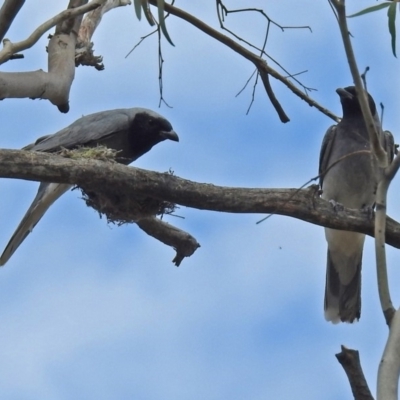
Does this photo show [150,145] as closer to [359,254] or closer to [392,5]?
[359,254]

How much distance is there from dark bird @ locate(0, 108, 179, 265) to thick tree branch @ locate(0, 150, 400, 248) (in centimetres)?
196

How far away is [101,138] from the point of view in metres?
Result: 7.16

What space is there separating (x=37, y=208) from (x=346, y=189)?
2474 millimetres

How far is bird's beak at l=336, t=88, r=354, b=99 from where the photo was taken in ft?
25.5

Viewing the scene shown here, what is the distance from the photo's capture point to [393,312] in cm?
290

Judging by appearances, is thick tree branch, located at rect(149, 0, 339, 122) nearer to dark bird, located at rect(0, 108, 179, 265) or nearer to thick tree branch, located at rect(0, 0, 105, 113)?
thick tree branch, located at rect(0, 0, 105, 113)

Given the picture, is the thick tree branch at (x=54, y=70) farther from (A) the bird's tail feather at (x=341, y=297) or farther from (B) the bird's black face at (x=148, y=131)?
(A) the bird's tail feather at (x=341, y=297)

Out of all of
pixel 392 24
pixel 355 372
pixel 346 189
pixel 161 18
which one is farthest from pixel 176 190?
pixel 346 189

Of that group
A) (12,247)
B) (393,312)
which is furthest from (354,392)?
(12,247)

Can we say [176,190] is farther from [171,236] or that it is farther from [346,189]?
[346,189]

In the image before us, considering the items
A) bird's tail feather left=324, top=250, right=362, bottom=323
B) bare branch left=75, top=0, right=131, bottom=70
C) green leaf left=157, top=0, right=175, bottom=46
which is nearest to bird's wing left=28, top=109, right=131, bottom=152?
bare branch left=75, top=0, right=131, bottom=70

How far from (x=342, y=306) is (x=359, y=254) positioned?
56cm

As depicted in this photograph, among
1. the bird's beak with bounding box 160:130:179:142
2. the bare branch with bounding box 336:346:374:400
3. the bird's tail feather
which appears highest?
the bird's beak with bounding box 160:130:179:142

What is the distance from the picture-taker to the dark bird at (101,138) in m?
6.97
